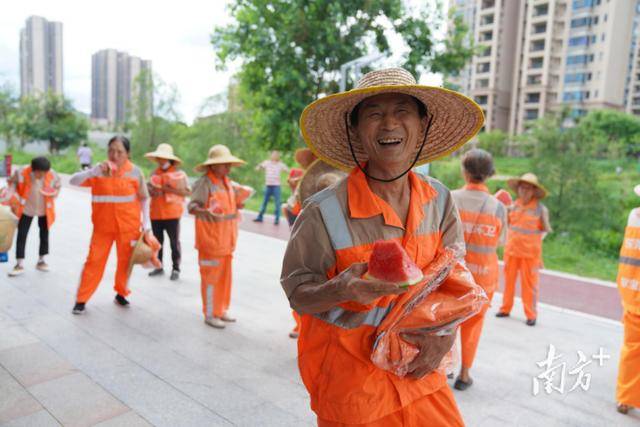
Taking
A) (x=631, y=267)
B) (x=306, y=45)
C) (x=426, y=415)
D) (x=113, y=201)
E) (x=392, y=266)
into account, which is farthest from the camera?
(x=306, y=45)

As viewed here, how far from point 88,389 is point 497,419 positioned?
3066 millimetres

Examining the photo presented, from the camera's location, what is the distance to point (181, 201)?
7191mm

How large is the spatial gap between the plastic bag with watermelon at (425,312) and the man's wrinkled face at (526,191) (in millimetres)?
4402

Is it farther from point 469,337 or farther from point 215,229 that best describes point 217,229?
point 469,337

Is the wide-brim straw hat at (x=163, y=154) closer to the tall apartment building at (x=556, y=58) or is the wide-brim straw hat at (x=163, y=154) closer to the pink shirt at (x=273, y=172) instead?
the pink shirt at (x=273, y=172)

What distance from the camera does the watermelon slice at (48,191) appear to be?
7.08 metres

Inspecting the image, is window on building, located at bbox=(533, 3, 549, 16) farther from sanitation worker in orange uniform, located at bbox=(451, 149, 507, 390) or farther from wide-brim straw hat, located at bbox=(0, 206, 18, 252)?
wide-brim straw hat, located at bbox=(0, 206, 18, 252)

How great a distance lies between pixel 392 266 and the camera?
148cm

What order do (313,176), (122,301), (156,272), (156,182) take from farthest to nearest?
(156,272), (156,182), (122,301), (313,176)

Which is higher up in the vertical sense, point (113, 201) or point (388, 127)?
point (388, 127)

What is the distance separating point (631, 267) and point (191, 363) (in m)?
3.62

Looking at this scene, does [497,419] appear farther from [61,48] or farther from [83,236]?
[61,48]

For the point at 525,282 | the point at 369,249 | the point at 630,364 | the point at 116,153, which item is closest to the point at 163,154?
the point at 116,153

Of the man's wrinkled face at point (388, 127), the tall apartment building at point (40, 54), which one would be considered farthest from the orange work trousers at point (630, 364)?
the tall apartment building at point (40, 54)
